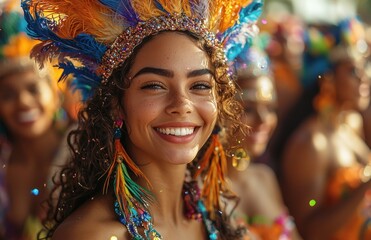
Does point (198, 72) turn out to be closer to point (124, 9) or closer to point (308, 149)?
point (124, 9)

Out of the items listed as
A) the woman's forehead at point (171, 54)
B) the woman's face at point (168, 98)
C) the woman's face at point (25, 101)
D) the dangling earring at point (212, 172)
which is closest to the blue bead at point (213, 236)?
the dangling earring at point (212, 172)

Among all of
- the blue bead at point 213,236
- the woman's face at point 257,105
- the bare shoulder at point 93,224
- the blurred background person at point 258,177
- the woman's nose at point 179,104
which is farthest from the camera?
the woman's face at point 257,105

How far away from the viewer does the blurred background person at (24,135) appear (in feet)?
17.4

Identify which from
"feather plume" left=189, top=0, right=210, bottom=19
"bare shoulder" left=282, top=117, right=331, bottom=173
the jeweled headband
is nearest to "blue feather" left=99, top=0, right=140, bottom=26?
the jeweled headband

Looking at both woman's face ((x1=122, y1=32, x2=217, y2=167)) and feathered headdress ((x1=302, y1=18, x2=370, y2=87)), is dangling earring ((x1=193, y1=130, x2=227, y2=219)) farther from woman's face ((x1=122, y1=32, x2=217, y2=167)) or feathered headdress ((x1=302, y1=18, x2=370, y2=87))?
feathered headdress ((x1=302, y1=18, x2=370, y2=87))

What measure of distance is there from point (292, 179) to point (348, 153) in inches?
19.1

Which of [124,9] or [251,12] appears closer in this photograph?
[124,9]

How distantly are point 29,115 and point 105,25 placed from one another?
2.51 metres

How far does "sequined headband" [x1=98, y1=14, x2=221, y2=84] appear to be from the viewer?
3021 mm

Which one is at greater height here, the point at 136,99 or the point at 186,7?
the point at 186,7

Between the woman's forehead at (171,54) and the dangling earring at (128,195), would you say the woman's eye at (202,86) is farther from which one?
the dangling earring at (128,195)

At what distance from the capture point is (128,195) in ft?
9.96

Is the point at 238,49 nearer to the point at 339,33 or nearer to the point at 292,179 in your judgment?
the point at 292,179

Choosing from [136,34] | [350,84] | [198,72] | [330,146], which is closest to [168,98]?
[198,72]
